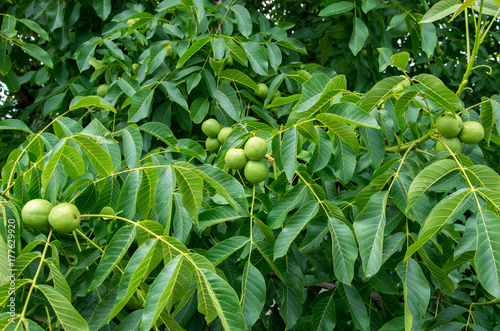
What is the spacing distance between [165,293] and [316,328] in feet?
2.55

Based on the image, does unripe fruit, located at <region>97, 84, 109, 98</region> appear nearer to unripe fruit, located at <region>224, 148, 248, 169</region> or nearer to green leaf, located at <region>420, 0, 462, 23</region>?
unripe fruit, located at <region>224, 148, 248, 169</region>

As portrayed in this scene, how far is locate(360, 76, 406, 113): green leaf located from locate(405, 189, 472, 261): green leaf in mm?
422

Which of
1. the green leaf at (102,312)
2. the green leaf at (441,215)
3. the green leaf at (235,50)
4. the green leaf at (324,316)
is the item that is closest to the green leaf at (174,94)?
the green leaf at (235,50)

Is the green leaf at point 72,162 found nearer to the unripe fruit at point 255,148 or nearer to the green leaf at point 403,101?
the unripe fruit at point 255,148

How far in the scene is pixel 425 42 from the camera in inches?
88.7

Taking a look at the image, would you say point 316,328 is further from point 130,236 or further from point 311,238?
point 130,236

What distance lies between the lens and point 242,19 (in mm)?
2332

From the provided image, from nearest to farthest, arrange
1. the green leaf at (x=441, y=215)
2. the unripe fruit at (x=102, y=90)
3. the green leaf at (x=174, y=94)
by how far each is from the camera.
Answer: the green leaf at (x=441, y=215) < the green leaf at (x=174, y=94) < the unripe fruit at (x=102, y=90)

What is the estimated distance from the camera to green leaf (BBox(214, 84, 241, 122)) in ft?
6.72

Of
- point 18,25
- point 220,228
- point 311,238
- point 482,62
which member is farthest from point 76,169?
point 482,62

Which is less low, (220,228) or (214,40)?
(214,40)

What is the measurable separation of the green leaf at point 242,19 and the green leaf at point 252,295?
1.52 meters

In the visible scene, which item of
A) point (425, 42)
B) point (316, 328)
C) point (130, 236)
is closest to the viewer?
point (130, 236)

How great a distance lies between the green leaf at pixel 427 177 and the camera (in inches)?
43.8
